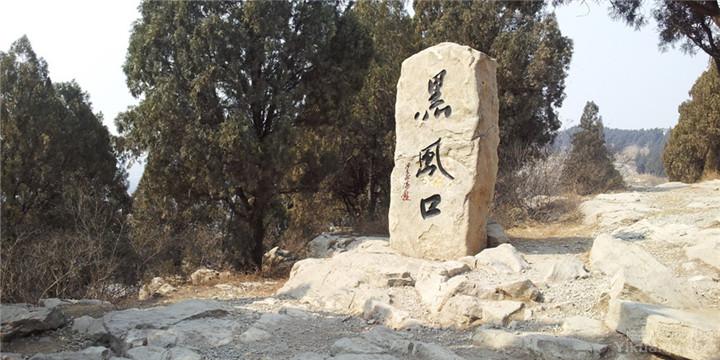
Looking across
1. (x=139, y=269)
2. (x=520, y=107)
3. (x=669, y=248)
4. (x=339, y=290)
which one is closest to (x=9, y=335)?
(x=339, y=290)

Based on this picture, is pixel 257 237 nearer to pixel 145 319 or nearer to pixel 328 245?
pixel 328 245

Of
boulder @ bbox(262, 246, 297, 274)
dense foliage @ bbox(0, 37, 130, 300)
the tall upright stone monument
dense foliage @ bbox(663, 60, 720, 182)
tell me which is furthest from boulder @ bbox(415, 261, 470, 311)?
dense foliage @ bbox(663, 60, 720, 182)

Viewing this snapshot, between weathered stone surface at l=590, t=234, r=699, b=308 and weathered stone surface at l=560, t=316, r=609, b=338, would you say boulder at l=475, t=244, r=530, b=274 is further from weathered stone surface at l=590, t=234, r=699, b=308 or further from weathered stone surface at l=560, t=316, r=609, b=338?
weathered stone surface at l=560, t=316, r=609, b=338

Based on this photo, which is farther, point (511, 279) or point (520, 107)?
point (520, 107)

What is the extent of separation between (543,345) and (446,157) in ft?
11.1

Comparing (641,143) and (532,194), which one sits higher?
(641,143)

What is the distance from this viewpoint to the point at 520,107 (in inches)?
465

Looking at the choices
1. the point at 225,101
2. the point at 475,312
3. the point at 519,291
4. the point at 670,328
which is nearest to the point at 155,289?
the point at 225,101

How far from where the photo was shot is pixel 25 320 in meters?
4.10

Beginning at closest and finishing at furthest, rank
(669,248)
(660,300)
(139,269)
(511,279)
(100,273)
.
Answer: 1. (660,300)
2. (511,279)
3. (669,248)
4. (100,273)
5. (139,269)

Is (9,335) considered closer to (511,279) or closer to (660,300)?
(511,279)

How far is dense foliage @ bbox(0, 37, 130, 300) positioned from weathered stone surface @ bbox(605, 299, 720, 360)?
705 centimetres

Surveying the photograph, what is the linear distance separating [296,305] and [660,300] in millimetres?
3324

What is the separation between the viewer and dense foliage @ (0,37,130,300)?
9.52 meters
